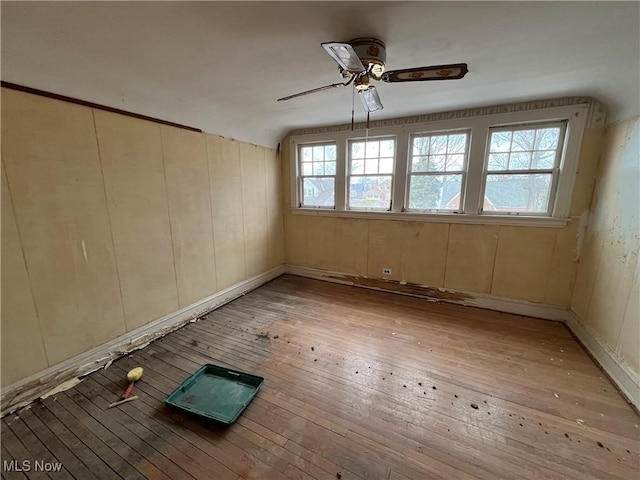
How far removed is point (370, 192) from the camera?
4.04 metres

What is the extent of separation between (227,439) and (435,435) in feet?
4.53

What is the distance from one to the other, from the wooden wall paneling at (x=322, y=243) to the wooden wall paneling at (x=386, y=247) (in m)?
0.44

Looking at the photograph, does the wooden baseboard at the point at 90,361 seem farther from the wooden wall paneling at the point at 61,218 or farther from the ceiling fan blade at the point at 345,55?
the ceiling fan blade at the point at 345,55

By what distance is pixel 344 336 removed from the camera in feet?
9.29

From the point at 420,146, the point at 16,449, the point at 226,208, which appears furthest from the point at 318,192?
the point at 16,449

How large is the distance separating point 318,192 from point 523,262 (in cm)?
313

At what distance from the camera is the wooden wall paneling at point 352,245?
4145 millimetres

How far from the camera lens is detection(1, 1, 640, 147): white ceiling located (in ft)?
4.66

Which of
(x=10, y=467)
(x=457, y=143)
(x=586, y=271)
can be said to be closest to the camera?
(x=10, y=467)

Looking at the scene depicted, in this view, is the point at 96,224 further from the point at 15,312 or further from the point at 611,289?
the point at 611,289

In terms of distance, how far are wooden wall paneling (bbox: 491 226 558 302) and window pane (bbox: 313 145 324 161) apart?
287 centimetres

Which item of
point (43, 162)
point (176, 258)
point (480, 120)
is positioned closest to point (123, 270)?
point (176, 258)

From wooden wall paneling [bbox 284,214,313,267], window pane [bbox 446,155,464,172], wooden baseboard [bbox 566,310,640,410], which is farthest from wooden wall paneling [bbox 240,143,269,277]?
wooden baseboard [bbox 566,310,640,410]

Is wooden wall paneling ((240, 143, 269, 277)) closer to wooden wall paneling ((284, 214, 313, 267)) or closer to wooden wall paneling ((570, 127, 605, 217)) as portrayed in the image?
wooden wall paneling ((284, 214, 313, 267))
